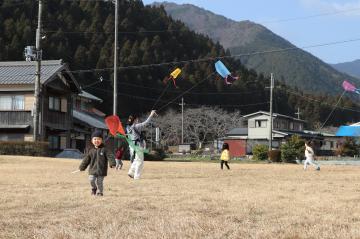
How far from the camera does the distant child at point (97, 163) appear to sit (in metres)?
9.45

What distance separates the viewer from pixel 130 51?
68.4m

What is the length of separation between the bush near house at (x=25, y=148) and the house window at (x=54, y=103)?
918 centimetres

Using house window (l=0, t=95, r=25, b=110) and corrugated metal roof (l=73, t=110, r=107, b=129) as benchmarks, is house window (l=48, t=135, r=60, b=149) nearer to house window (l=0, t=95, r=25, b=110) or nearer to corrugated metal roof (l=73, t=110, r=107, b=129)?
house window (l=0, t=95, r=25, b=110)

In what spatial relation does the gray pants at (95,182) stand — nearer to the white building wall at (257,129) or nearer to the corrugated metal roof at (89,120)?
the corrugated metal roof at (89,120)

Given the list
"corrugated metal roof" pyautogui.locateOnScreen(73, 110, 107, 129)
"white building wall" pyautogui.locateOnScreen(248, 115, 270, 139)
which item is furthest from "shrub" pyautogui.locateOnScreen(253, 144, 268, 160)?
"white building wall" pyautogui.locateOnScreen(248, 115, 270, 139)

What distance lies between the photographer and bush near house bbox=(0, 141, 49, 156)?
95.6 ft

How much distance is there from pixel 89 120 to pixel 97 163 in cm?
4041

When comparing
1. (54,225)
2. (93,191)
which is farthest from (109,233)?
(93,191)

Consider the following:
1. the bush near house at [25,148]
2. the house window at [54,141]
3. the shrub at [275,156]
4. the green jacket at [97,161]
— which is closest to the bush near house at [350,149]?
the shrub at [275,156]

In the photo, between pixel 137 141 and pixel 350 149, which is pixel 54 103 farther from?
pixel 350 149

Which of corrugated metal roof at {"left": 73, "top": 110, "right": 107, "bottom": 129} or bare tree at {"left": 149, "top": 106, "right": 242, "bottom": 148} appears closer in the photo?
corrugated metal roof at {"left": 73, "top": 110, "right": 107, "bottom": 129}

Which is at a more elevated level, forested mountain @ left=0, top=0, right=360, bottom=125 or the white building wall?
forested mountain @ left=0, top=0, right=360, bottom=125

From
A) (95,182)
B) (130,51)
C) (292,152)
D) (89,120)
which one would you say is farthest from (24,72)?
(130,51)

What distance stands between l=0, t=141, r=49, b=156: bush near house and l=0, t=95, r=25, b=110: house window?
7.35 meters
